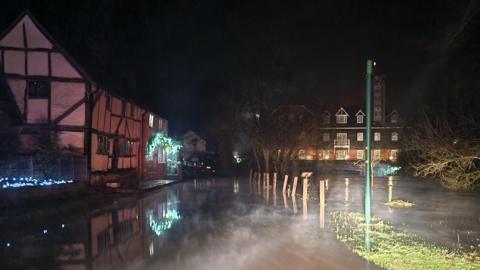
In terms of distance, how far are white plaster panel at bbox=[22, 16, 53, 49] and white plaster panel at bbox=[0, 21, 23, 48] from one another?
36cm

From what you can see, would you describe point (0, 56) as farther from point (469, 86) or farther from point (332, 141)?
point (332, 141)

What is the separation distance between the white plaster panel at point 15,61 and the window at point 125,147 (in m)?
8.12

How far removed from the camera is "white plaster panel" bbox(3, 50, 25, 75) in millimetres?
25953

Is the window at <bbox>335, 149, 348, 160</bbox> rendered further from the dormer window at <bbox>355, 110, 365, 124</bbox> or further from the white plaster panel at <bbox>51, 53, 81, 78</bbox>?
the white plaster panel at <bbox>51, 53, 81, 78</bbox>

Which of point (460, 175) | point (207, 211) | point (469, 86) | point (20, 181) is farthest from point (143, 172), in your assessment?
point (469, 86)

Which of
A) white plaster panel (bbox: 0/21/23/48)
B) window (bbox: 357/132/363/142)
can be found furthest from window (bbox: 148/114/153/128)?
window (bbox: 357/132/363/142)

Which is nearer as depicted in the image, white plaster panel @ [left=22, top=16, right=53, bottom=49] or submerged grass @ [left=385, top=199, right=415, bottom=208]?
submerged grass @ [left=385, top=199, right=415, bottom=208]

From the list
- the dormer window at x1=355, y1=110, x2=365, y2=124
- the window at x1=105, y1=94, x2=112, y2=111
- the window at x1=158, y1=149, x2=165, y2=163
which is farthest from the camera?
the dormer window at x1=355, y1=110, x2=365, y2=124

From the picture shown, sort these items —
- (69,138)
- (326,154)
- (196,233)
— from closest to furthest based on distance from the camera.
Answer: (196,233), (69,138), (326,154)

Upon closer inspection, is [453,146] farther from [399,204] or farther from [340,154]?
[340,154]

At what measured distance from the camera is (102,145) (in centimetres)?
2866

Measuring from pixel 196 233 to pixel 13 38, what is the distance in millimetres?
18312

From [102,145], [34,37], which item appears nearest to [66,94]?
[34,37]

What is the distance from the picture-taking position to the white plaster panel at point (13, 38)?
25688 mm
